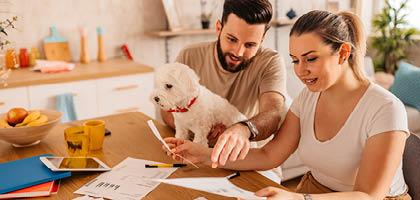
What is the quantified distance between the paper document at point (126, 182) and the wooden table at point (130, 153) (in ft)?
0.09

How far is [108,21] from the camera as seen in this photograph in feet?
11.5

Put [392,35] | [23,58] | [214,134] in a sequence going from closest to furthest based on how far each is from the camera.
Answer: [214,134], [23,58], [392,35]

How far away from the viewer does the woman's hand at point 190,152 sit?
1294mm

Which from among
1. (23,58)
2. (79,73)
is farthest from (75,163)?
(23,58)

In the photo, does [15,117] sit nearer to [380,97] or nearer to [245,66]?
[245,66]

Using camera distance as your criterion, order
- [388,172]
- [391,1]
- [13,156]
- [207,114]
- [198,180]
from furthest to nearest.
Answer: [391,1] < [207,114] < [13,156] < [388,172] < [198,180]

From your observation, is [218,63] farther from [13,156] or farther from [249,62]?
[13,156]

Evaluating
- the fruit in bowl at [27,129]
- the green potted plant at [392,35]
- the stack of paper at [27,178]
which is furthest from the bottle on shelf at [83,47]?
the green potted plant at [392,35]

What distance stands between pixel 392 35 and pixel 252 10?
3.43 meters

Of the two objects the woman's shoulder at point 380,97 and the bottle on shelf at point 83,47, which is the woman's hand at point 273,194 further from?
the bottle on shelf at point 83,47

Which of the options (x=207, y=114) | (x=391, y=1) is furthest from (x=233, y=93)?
(x=391, y=1)

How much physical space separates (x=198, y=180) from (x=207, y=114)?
48 cm

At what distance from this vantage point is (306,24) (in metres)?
1.26

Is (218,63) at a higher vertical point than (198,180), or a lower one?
higher
